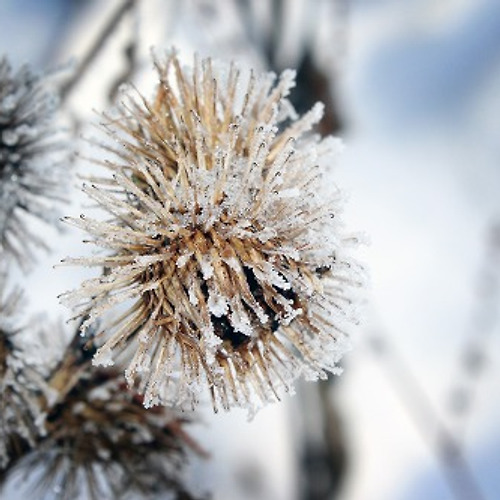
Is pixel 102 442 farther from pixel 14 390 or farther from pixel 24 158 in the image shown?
pixel 24 158

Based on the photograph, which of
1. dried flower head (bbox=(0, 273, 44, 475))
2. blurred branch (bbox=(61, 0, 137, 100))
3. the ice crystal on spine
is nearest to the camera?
the ice crystal on spine

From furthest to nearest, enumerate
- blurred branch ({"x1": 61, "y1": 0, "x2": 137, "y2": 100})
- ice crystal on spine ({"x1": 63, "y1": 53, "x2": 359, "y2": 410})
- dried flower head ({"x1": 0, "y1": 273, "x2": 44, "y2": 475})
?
blurred branch ({"x1": 61, "y1": 0, "x2": 137, "y2": 100}), dried flower head ({"x1": 0, "y1": 273, "x2": 44, "y2": 475}), ice crystal on spine ({"x1": 63, "y1": 53, "x2": 359, "y2": 410})

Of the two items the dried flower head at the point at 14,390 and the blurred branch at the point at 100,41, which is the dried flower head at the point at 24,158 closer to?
the dried flower head at the point at 14,390

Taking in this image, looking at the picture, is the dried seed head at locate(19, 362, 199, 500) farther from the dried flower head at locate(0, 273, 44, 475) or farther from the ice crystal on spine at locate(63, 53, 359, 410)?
the ice crystal on spine at locate(63, 53, 359, 410)

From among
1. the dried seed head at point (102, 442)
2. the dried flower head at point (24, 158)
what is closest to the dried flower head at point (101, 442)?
the dried seed head at point (102, 442)

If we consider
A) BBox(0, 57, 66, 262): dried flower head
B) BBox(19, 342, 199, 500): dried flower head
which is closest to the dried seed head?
BBox(19, 342, 199, 500): dried flower head

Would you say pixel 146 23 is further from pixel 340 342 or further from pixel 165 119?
pixel 340 342

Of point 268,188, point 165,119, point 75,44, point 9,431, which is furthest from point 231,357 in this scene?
point 75,44

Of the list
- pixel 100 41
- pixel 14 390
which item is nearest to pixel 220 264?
pixel 14 390
